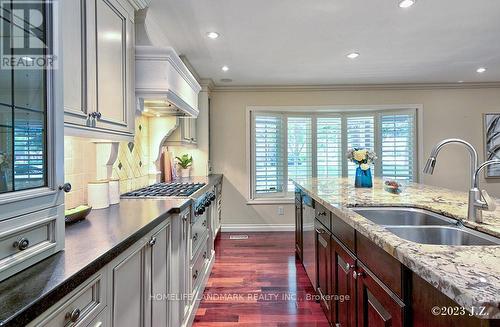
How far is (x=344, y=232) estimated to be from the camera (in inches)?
69.0

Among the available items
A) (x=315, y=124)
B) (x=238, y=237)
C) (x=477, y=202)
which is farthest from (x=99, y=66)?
(x=315, y=124)

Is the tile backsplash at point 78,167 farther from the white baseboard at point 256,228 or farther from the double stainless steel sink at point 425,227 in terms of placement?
the white baseboard at point 256,228

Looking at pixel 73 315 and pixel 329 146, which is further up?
pixel 329 146

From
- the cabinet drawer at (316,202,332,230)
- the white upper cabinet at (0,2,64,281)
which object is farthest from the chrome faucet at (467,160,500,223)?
the white upper cabinet at (0,2,64,281)

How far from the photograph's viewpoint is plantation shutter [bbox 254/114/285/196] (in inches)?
199

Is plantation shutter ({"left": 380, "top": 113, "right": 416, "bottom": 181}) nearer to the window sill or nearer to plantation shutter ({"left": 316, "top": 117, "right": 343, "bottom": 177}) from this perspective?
plantation shutter ({"left": 316, "top": 117, "right": 343, "bottom": 177})

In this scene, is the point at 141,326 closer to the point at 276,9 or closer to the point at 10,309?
the point at 10,309

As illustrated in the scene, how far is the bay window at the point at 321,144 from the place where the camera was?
16.6 feet

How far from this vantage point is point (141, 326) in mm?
1393

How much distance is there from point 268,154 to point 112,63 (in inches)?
142

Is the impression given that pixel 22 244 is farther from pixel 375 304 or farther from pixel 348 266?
pixel 348 266

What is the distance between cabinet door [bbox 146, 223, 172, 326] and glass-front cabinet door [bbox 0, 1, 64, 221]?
676 millimetres

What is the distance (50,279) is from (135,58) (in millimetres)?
1645

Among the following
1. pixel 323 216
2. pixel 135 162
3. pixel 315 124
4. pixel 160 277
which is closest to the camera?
pixel 160 277
